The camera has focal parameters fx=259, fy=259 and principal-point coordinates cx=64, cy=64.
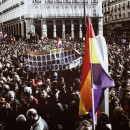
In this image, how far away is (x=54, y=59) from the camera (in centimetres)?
862

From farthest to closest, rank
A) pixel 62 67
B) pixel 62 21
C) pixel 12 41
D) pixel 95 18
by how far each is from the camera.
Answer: pixel 62 21, pixel 95 18, pixel 12 41, pixel 62 67

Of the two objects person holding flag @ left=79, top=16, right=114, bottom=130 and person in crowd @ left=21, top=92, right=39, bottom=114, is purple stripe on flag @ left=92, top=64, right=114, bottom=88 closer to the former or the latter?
person holding flag @ left=79, top=16, right=114, bottom=130

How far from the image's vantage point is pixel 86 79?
14.3ft

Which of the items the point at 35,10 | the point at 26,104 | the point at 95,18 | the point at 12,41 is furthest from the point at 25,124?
the point at 35,10

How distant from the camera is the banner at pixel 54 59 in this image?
8.59 meters

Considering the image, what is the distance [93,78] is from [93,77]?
0.02 m

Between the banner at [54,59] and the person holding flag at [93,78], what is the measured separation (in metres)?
4.18

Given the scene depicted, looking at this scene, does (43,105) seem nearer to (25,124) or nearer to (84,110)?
(25,124)

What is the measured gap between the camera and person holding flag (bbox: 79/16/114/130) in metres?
4.31

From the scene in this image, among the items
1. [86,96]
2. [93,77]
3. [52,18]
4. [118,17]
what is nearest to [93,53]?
[93,77]

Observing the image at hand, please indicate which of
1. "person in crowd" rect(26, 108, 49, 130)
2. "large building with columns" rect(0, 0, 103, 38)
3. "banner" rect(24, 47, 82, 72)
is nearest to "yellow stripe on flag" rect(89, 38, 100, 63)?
"person in crowd" rect(26, 108, 49, 130)

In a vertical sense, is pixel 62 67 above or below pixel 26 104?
above

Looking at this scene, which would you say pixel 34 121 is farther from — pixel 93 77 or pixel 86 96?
pixel 93 77

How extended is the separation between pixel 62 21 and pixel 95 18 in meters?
8.20
